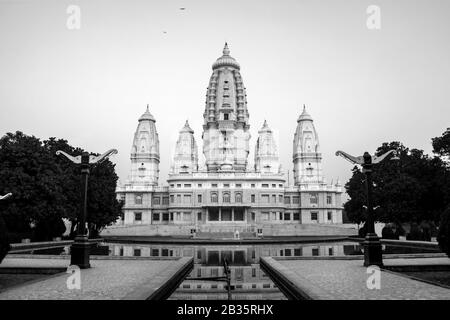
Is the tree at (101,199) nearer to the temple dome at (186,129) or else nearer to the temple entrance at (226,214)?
the temple entrance at (226,214)

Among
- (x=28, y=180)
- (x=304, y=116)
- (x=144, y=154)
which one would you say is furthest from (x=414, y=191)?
(x=144, y=154)

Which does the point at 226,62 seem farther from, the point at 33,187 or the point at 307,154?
the point at 33,187

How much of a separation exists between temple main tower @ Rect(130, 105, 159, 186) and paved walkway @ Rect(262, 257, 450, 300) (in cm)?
6703

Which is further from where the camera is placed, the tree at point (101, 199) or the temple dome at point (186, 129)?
the temple dome at point (186, 129)

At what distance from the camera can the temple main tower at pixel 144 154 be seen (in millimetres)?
82188

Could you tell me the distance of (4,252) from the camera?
44.1 ft

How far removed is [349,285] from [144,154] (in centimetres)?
7311

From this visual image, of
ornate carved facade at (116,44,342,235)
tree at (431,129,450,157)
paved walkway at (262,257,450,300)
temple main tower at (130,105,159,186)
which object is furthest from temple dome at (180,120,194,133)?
paved walkway at (262,257,450,300)

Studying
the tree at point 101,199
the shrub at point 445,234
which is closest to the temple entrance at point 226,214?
the tree at point 101,199

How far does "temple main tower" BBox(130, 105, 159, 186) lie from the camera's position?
82.2m

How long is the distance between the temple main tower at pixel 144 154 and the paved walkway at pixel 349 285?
6703 centimetres
